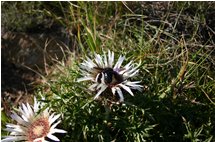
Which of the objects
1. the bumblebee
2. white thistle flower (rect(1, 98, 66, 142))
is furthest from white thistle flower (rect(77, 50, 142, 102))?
white thistle flower (rect(1, 98, 66, 142))

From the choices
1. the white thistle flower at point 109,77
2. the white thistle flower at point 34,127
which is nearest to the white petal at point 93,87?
the white thistle flower at point 109,77

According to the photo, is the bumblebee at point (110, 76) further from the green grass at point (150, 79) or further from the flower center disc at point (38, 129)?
the flower center disc at point (38, 129)

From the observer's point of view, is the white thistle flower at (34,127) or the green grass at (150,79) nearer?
the white thistle flower at (34,127)

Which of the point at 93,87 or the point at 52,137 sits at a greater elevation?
the point at 93,87

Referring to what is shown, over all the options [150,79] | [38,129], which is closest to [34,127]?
[38,129]

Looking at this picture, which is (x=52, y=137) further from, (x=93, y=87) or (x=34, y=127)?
(x=93, y=87)

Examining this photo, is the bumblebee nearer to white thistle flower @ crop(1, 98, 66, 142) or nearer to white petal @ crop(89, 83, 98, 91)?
white petal @ crop(89, 83, 98, 91)
